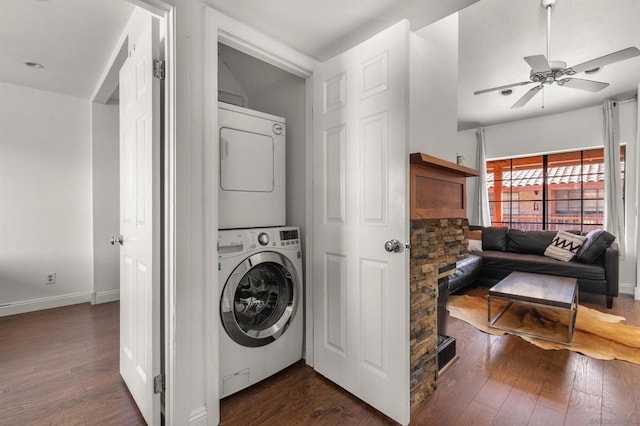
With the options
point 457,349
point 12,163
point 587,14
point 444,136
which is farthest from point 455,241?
point 12,163

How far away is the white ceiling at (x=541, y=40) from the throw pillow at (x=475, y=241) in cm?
204

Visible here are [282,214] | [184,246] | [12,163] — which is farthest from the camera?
[12,163]

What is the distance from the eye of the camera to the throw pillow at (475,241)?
15.5 ft

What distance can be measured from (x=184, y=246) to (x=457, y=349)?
2.19 metres

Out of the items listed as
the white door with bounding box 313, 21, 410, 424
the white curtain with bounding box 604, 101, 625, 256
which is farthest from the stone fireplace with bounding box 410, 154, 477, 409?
the white curtain with bounding box 604, 101, 625, 256

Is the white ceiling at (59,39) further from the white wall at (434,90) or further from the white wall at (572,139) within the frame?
the white wall at (572,139)

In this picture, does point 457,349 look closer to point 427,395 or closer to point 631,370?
point 427,395

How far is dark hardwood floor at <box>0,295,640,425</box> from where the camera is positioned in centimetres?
161

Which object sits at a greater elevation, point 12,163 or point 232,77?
point 232,77

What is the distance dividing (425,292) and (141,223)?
5.39 feet

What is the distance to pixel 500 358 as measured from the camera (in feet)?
7.39

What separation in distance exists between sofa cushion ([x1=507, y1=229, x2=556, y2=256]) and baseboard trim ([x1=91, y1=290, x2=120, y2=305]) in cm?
559

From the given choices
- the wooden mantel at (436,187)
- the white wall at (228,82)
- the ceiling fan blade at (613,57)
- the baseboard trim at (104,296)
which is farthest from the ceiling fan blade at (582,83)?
the baseboard trim at (104,296)

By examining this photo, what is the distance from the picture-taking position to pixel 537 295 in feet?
8.52
